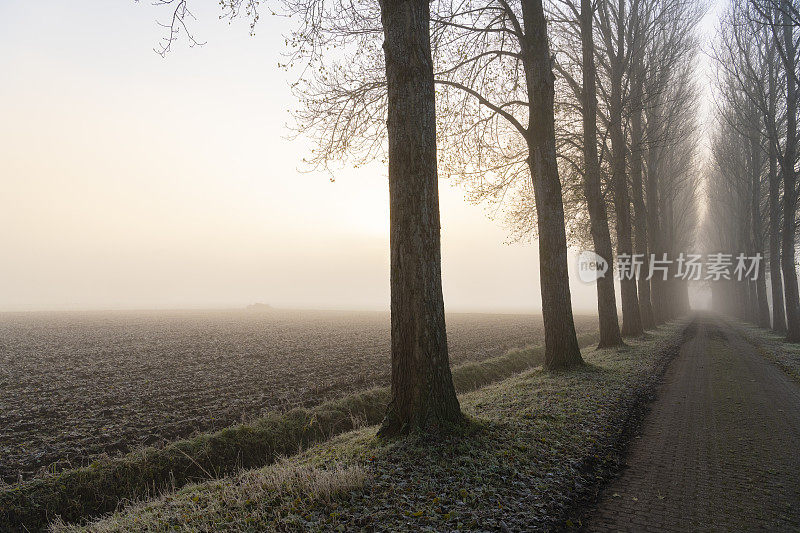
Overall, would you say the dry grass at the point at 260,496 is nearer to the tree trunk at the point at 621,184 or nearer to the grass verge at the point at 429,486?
the grass verge at the point at 429,486

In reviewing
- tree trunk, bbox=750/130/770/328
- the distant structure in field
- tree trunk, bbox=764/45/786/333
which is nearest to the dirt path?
tree trunk, bbox=764/45/786/333

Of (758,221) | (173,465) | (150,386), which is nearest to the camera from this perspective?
(173,465)

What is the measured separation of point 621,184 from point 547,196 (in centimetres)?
1098

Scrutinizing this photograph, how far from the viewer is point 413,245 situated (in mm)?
6344

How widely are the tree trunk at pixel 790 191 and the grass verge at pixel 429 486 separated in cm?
1951

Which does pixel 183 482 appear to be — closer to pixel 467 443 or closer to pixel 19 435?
pixel 19 435

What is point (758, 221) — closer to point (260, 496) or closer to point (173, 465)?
point (260, 496)

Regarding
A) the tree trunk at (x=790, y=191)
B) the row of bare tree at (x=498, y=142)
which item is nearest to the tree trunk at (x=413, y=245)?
the row of bare tree at (x=498, y=142)

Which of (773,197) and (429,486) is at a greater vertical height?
(773,197)

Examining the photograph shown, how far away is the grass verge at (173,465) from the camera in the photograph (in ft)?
24.5

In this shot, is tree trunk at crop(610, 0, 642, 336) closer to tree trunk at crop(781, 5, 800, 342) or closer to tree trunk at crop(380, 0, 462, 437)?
tree trunk at crop(781, 5, 800, 342)

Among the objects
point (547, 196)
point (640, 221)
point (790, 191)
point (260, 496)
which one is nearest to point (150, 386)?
point (260, 496)

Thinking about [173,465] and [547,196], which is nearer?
[173,465]

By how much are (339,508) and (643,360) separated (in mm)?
13099
